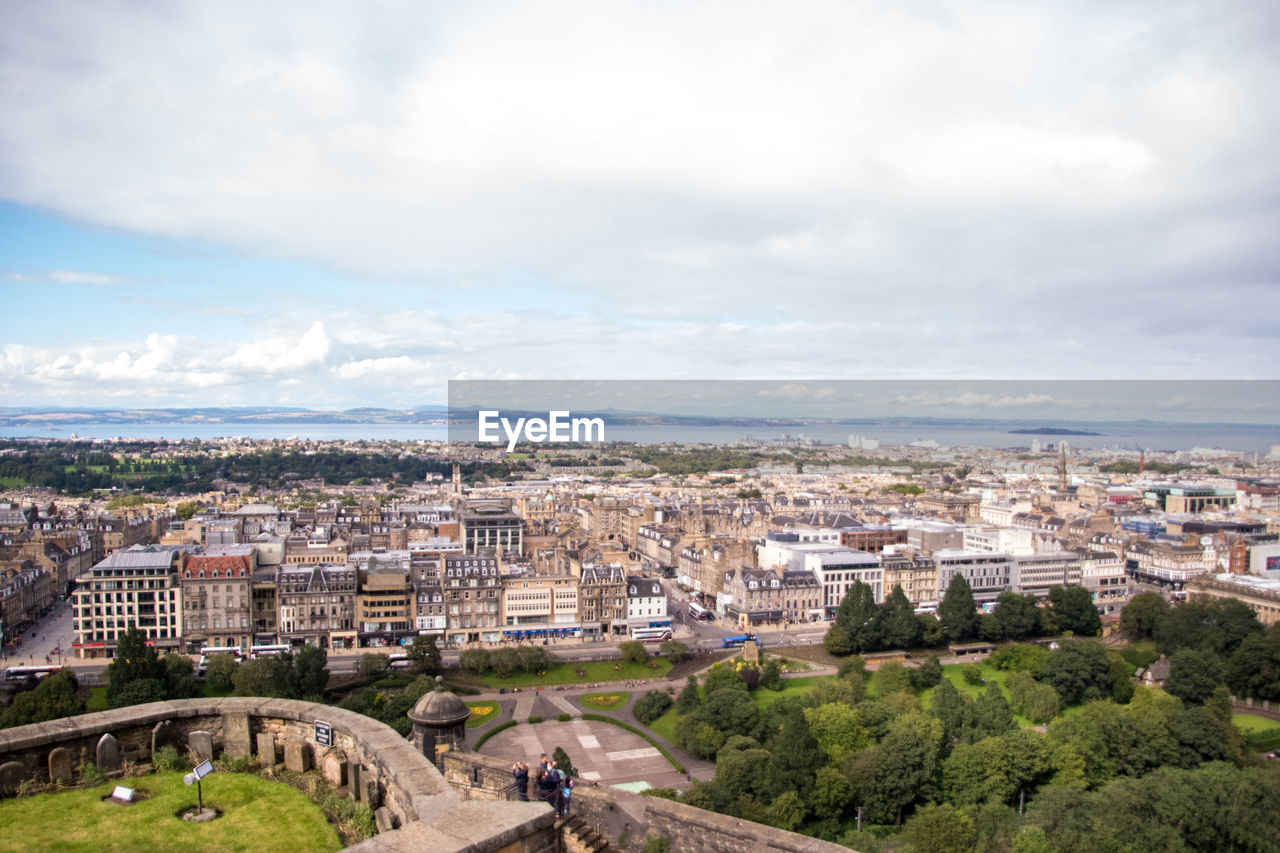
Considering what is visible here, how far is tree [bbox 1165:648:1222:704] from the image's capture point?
86.2 feet

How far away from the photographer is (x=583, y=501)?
70.1m

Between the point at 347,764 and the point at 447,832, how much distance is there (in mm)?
2006


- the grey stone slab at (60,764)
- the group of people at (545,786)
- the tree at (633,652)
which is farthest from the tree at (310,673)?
the grey stone slab at (60,764)

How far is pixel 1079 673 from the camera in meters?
27.3

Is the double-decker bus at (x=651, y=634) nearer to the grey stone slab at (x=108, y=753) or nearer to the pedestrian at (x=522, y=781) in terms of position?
the pedestrian at (x=522, y=781)

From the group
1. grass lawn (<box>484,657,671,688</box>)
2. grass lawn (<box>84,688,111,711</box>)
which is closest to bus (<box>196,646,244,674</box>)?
grass lawn (<box>84,688,111,711</box>)

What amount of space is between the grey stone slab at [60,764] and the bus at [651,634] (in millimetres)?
29968

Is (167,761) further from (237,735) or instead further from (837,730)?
(837,730)

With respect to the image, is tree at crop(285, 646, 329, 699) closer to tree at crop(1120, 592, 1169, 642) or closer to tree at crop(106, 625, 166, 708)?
tree at crop(106, 625, 166, 708)

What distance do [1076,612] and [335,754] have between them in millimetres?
38130

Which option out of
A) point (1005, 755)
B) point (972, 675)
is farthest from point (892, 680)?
point (1005, 755)

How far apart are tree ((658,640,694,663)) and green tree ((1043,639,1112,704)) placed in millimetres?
12488

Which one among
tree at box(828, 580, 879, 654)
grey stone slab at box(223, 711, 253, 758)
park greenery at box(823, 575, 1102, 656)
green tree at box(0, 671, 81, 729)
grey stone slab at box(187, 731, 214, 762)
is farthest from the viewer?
park greenery at box(823, 575, 1102, 656)

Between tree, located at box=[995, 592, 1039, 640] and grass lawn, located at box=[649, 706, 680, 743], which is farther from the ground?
tree, located at box=[995, 592, 1039, 640]
